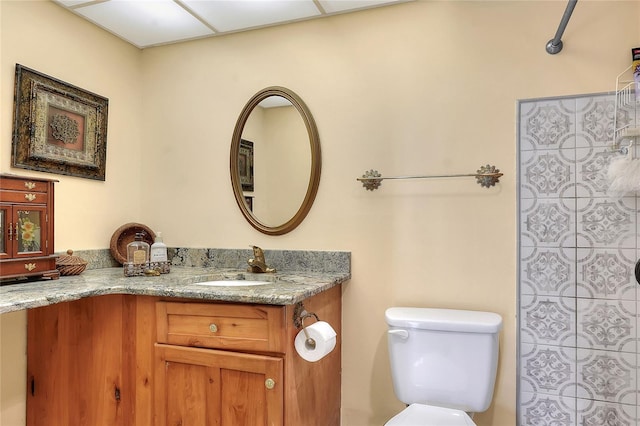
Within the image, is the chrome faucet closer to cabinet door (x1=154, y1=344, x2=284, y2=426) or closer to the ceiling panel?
cabinet door (x1=154, y1=344, x2=284, y2=426)

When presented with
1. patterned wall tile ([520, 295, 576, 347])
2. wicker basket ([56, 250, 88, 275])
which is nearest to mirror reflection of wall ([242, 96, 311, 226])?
wicker basket ([56, 250, 88, 275])

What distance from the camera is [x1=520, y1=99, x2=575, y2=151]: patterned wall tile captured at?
1646 millimetres

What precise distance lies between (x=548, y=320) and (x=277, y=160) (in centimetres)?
146

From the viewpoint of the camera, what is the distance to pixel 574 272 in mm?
1629

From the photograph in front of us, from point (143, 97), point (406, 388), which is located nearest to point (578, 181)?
point (406, 388)

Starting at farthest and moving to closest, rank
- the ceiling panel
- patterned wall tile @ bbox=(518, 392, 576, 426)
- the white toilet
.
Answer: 1. the ceiling panel
2. patterned wall tile @ bbox=(518, 392, 576, 426)
3. the white toilet

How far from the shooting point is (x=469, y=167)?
1.77m

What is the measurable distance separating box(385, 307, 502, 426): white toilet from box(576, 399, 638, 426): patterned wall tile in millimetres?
435

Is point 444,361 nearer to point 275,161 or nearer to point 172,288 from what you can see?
point 172,288

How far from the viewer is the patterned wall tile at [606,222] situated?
1563 mm

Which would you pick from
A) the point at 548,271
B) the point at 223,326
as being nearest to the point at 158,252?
the point at 223,326

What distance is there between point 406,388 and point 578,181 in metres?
1.11

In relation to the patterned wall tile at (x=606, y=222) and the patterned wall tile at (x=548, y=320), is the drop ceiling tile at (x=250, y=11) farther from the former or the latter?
the patterned wall tile at (x=548, y=320)

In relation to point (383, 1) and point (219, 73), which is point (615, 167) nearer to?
point (383, 1)
